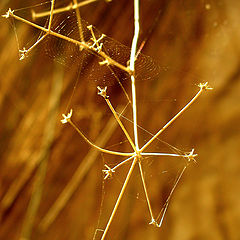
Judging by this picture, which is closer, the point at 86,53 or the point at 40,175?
the point at 86,53

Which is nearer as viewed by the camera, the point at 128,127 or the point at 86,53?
the point at 86,53

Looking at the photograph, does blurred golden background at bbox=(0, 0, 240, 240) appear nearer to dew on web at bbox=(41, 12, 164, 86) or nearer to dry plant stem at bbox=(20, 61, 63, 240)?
dry plant stem at bbox=(20, 61, 63, 240)

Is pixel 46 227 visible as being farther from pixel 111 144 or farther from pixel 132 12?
pixel 132 12

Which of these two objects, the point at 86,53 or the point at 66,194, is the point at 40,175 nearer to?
the point at 66,194

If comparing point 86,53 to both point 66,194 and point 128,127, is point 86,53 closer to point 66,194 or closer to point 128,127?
point 128,127

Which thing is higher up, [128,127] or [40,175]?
[128,127]

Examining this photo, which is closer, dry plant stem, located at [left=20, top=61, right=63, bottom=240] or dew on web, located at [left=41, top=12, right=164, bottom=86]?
dew on web, located at [left=41, top=12, right=164, bottom=86]

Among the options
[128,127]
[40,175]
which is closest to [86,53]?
[128,127]

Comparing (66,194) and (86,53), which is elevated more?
(86,53)

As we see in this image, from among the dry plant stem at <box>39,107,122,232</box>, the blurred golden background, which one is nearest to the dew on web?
the blurred golden background
